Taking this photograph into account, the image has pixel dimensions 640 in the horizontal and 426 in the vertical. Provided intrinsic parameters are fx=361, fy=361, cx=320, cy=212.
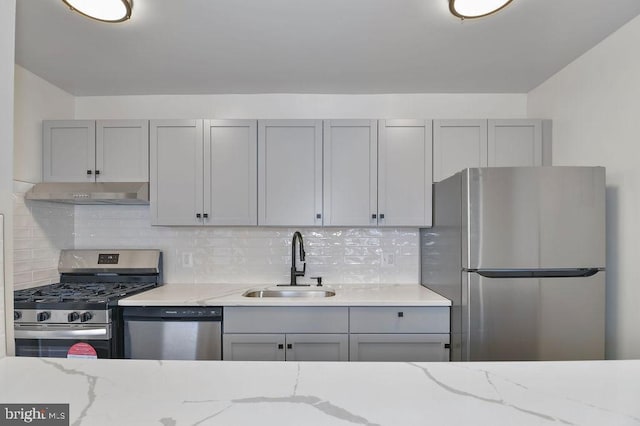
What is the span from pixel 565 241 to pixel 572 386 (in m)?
1.31

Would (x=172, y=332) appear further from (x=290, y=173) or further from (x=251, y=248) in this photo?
(x=290, y=173)

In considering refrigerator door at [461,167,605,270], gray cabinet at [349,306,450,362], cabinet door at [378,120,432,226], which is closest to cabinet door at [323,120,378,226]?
cabinet door at [378,120,432,226]

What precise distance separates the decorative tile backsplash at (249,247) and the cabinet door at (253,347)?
683 mm

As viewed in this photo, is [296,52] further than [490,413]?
Yes

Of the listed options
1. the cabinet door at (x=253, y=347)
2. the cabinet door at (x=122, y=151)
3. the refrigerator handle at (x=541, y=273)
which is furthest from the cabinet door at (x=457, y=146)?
the cabinet door at (x=122, y=151)

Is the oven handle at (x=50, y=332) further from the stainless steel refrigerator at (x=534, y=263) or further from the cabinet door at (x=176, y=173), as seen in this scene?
the stainless steel refrigerator at (x=534, y=263)

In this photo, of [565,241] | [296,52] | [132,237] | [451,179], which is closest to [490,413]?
[565,241]

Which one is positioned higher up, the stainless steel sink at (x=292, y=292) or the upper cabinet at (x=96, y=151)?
the upper cabinet at (x=96, y=151)

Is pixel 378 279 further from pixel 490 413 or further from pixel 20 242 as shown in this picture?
pixel 20 242

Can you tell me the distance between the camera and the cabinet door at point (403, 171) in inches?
103

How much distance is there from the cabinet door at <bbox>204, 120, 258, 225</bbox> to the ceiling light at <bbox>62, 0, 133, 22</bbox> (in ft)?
3.17

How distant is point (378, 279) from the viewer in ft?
9.61

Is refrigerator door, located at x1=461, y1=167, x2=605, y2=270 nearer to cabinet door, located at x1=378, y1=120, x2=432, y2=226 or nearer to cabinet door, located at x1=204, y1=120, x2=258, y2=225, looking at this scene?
cabinet door, located at x1=378, y1=120, x2=432, y2=226

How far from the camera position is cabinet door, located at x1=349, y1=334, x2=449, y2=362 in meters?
2.28
